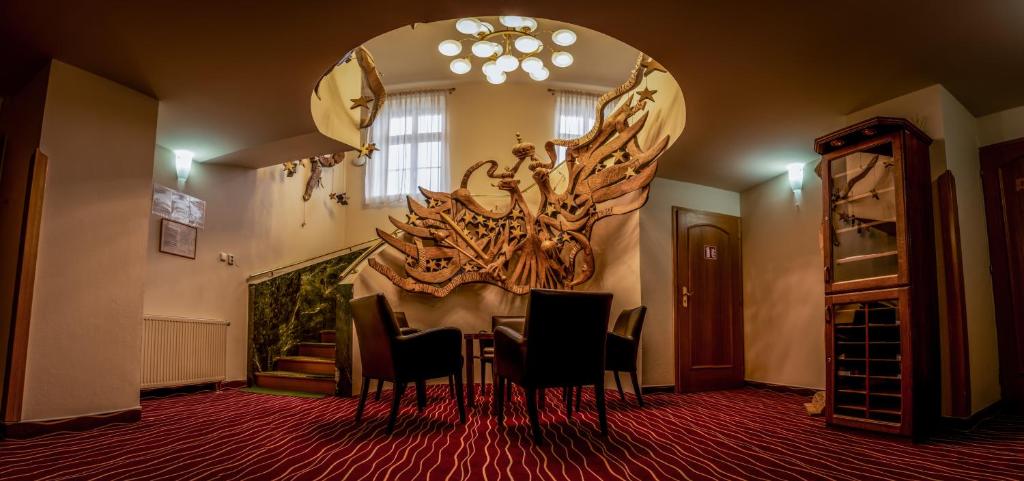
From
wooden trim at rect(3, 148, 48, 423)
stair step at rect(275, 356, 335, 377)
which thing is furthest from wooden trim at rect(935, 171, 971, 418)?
wooden trim at rect(3, 148, 48, 423)

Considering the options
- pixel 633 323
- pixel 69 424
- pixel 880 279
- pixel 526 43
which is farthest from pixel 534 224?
pixel 69 424

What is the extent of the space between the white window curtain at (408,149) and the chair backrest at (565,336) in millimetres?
6067

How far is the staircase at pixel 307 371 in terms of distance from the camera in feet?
18.8

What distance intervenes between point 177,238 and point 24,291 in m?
2.24

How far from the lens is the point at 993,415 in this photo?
4176 millimetres

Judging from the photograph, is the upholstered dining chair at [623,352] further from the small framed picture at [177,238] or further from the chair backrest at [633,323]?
the small framed picture at [177,238]

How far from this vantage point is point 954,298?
3.90m

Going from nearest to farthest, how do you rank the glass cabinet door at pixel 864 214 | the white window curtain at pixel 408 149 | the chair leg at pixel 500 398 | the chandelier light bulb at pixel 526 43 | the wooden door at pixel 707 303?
the glass cabinet door at pixel 864 214
the chair leg at pixel 500 398
the wooden door at pixel 707 303
the chandelier light bulb at pixel 526 43
the white window curtain at pixel 408 149

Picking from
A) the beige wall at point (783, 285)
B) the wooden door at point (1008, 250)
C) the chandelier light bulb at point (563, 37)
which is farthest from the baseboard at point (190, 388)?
the wooden door at point (1008, 250)

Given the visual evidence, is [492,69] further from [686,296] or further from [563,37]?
[686,296]

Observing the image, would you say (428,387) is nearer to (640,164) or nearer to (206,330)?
(206,330)

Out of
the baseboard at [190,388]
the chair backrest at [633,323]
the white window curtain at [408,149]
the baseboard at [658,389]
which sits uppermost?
the white window curtain at [408,149]

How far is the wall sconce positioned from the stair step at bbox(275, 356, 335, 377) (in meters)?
2.26

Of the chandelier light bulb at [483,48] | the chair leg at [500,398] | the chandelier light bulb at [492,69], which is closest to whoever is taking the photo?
the chair leg at [500,398]
